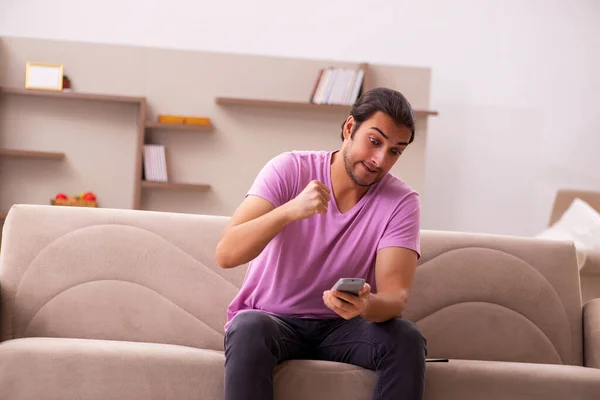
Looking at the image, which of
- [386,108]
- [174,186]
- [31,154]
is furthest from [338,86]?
[386,108]

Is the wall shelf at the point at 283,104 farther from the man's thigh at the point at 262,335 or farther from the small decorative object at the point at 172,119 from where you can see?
the man's thigh at the point at 262,335

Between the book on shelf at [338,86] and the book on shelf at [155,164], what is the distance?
3.67 ft

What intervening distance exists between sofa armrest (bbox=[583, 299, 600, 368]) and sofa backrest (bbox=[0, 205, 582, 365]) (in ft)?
0.08

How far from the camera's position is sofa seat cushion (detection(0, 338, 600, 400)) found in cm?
191

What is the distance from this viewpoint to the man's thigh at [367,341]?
1.86 metres

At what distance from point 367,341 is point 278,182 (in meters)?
0.47

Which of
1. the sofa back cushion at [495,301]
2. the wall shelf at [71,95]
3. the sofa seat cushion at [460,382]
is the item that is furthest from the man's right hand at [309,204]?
the wall shelf at [71,95]

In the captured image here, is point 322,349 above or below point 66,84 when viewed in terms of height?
below

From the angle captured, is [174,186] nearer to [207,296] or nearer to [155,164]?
[155,164]

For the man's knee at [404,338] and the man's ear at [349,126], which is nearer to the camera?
the man's knee at [404,338]

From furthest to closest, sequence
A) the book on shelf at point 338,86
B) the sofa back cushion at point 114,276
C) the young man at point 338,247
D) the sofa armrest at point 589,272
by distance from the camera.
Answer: the book on shelf at point 338,86, the sofa armrest at point 589,272, the sofa back cushion at point 114,276, the young man at point 338,247

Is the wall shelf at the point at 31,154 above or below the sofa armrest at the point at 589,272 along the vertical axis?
above

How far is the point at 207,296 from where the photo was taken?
2354 mm

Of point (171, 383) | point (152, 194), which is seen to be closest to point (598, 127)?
point (152, 194)
